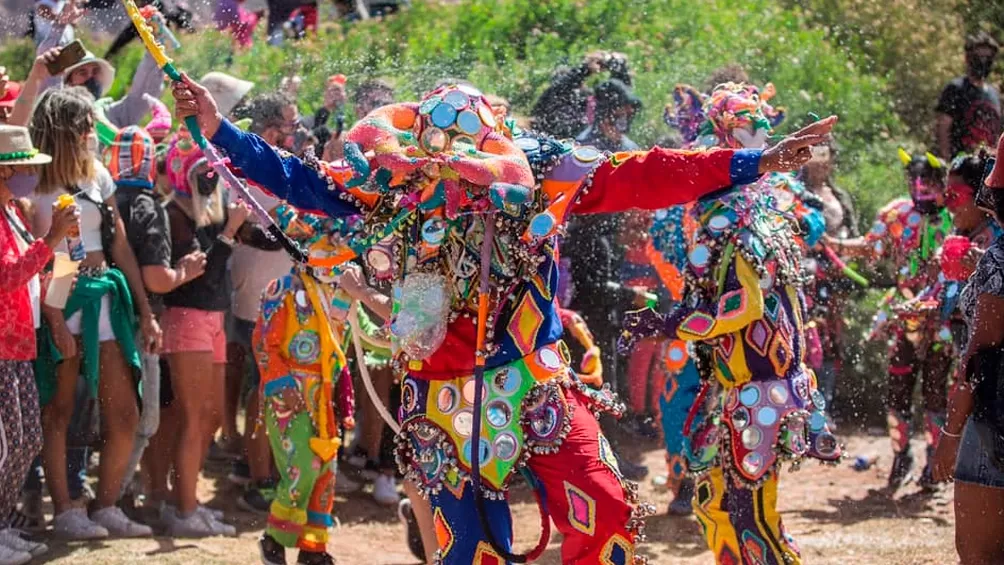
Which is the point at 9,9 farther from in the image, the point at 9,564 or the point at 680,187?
the point at 680,187

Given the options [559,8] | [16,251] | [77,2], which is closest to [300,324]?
[16,251]

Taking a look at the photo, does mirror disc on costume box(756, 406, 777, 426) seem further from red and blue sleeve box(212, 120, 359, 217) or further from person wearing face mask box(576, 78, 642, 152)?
person wearing face mask box(576, 78, 642, 152)

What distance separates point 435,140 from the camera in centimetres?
480

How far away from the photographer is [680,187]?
475cm

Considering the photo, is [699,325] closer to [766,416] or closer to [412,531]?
[766,416]

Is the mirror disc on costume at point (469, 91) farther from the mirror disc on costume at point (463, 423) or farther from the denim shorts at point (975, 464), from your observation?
the denim shorts at point (975, 464)

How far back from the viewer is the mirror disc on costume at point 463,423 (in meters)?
4.77

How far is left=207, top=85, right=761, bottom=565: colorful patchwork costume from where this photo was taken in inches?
186

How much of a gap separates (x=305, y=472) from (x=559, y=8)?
4.88 meters

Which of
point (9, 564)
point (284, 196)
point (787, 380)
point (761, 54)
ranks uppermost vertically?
point (761, 54)

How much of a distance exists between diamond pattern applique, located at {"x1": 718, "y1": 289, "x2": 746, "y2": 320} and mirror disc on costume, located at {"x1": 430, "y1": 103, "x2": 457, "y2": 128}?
1.47 m

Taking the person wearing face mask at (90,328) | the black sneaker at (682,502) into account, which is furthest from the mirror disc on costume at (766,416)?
the person wearing face mask at (90,328)

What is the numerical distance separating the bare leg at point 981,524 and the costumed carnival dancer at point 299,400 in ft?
9.39

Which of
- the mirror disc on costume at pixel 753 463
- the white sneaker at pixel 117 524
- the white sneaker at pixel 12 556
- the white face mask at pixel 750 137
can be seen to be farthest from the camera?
the white sneaker at pixel 117 524
